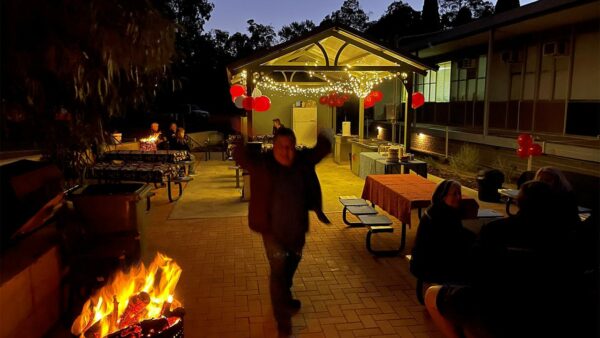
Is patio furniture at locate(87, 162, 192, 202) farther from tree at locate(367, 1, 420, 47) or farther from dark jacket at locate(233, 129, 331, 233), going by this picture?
tree at locate(367, 1, 420, 47)

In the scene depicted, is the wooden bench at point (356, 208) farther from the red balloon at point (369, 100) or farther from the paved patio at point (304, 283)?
the red balloon at point (369, 100)

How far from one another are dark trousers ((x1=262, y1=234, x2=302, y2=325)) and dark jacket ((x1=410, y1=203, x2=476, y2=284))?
48.9 inches

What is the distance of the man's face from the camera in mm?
4258

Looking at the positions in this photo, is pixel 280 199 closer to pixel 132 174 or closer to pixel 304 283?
pixel 304 283

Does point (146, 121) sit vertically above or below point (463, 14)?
below

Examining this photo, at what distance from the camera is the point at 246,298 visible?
198 inches

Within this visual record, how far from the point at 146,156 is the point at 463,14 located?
29.4m

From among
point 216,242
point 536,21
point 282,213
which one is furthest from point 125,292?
point 536,21

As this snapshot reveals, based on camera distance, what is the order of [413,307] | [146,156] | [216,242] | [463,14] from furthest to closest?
[463,14], [146,156], [216,242], [413,307]

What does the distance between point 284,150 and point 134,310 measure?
6.06 feet

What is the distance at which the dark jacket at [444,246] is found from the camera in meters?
4.34

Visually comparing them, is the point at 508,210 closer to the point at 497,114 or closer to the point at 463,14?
the point at 497,114

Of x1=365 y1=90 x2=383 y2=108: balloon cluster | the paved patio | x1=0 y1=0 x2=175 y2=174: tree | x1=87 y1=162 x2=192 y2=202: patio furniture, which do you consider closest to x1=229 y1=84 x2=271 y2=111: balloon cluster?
x1=87 y1=162 x2=192 y2=202: patio furniture

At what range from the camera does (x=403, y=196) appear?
6.48 m
